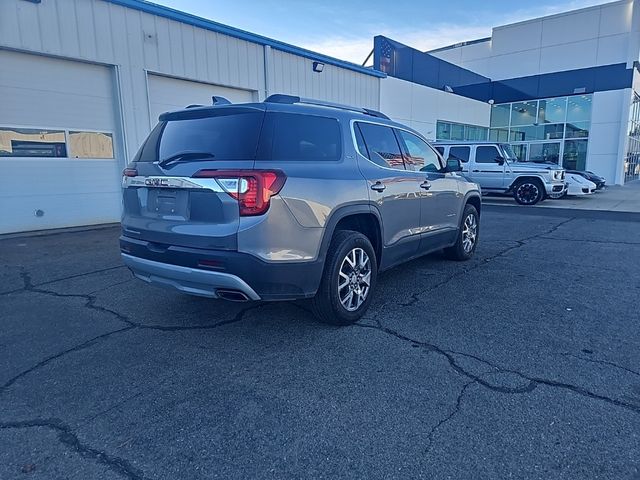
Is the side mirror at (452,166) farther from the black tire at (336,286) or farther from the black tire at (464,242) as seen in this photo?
the black tire at (336,286)

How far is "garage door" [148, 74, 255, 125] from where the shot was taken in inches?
414

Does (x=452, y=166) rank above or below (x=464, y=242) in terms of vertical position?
above

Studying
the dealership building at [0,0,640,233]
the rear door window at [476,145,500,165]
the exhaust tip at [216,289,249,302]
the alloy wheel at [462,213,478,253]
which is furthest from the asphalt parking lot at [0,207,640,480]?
the rear door window at [476,145,500,165]

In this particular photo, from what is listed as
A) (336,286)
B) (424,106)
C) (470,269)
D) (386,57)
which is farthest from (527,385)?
(386,57)

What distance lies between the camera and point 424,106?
2188cm

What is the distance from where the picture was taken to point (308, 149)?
3602 mm

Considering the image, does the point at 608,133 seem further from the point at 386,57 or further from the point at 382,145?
the point at 382,145

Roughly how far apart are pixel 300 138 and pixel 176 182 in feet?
3.55

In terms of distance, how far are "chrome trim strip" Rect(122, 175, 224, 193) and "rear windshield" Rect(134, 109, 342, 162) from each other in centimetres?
21

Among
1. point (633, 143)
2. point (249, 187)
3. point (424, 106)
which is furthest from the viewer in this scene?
point (633, 143)

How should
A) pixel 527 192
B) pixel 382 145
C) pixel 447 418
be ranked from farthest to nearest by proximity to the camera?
pixel 527 192 < pixel 382 145 < pixel 447 418

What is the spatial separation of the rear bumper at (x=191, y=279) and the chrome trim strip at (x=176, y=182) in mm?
637

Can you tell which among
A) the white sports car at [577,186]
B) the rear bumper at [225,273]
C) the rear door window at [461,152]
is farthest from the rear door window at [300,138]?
the white sports car at [577,186]

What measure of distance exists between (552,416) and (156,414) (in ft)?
7.99
